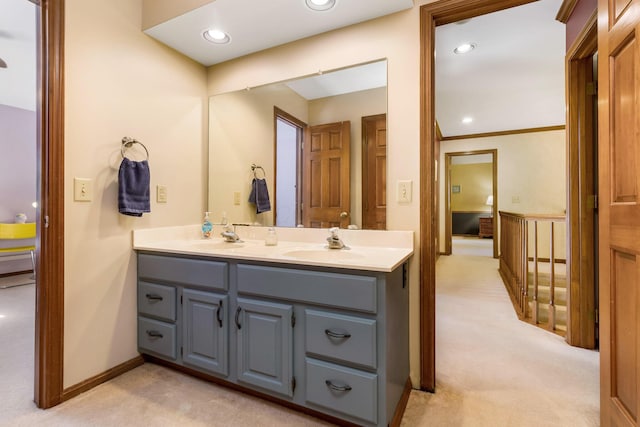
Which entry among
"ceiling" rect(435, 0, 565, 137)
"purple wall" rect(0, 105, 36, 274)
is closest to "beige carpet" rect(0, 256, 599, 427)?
"ceiling" rect(435, 0, 565, 137)

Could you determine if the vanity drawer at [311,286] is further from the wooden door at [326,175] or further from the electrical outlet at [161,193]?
the electrical outlet at [161,193]

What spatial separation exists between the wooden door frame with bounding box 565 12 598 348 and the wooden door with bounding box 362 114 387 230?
1465 mm

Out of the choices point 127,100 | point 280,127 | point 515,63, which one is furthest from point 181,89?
point 515,63

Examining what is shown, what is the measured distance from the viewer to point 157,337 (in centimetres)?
179

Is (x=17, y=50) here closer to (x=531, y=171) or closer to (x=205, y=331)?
(x=205, y=331)

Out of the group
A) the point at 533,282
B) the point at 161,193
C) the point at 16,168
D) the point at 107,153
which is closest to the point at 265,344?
the point at 161,193

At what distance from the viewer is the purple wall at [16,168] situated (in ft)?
14.0

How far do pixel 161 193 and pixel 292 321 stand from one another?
4.29 ft

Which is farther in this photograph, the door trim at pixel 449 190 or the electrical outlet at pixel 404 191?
the door trim at pixel 449 190

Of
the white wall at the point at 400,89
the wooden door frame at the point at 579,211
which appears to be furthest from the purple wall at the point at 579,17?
the white wall at the point at 400,89

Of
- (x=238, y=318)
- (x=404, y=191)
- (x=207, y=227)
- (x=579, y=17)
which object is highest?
(x=579, y=17)

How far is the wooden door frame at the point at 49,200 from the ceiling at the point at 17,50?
1.15 metres

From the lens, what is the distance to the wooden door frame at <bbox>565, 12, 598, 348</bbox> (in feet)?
6.86

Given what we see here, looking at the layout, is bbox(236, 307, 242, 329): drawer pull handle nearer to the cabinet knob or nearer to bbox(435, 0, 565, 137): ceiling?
the cabinet knob
